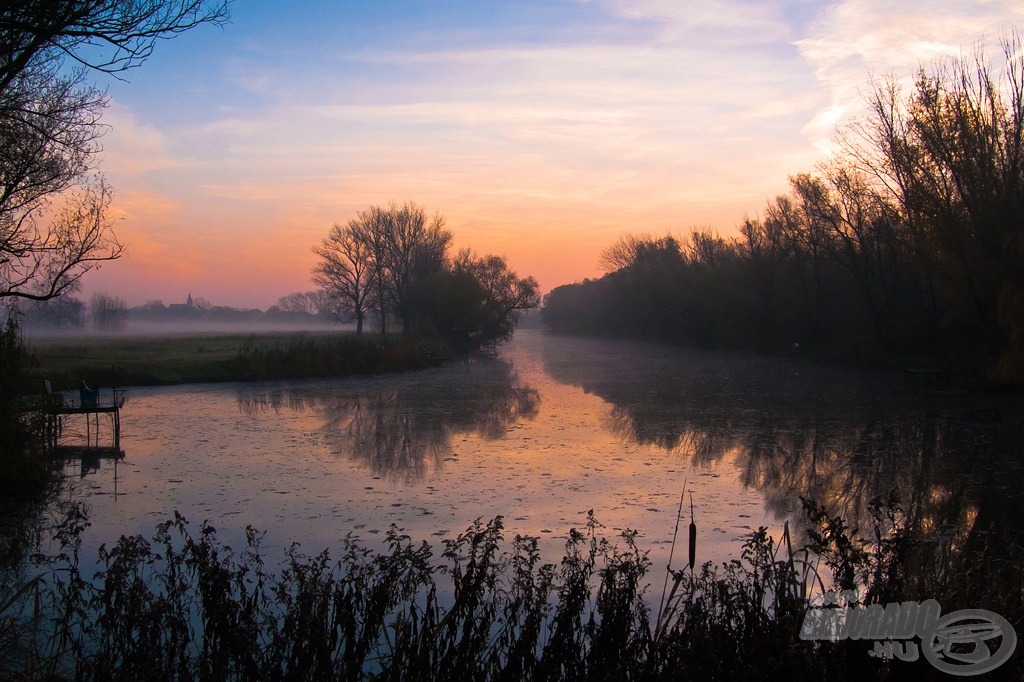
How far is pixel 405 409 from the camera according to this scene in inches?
647

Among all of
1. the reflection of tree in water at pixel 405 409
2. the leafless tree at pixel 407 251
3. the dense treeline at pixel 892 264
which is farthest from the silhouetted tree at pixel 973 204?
the leafless tree at pixel 407 251

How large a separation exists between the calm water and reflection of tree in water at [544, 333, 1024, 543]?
0.05 metres

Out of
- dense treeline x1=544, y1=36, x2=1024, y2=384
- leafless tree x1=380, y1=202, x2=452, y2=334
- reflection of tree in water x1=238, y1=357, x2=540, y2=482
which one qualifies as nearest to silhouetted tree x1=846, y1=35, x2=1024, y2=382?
dense treeline x1=544, y1=36, x2=1024, y2=384

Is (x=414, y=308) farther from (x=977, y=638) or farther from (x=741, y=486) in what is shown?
(x=977, y=638)

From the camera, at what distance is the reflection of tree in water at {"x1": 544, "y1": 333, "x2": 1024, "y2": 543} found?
7957 millimetres

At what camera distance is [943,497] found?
813 cm

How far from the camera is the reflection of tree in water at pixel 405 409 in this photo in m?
11.0

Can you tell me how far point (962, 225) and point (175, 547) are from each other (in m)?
22.5

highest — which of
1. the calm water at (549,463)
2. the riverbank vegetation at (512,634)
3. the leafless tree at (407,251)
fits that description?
the leafless tree at (407,251)

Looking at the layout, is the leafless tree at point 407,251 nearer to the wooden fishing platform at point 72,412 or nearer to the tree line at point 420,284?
the tree line at point 420,284

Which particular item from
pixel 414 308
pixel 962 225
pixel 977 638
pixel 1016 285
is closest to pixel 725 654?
pixel 977 638

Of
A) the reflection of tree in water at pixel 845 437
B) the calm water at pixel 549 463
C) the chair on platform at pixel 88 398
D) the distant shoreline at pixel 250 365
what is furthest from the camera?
the distant shoreline at pixel 250 365

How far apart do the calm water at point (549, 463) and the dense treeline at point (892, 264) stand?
14.6 feet

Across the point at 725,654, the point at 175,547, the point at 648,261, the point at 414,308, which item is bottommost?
the point at 175,547
